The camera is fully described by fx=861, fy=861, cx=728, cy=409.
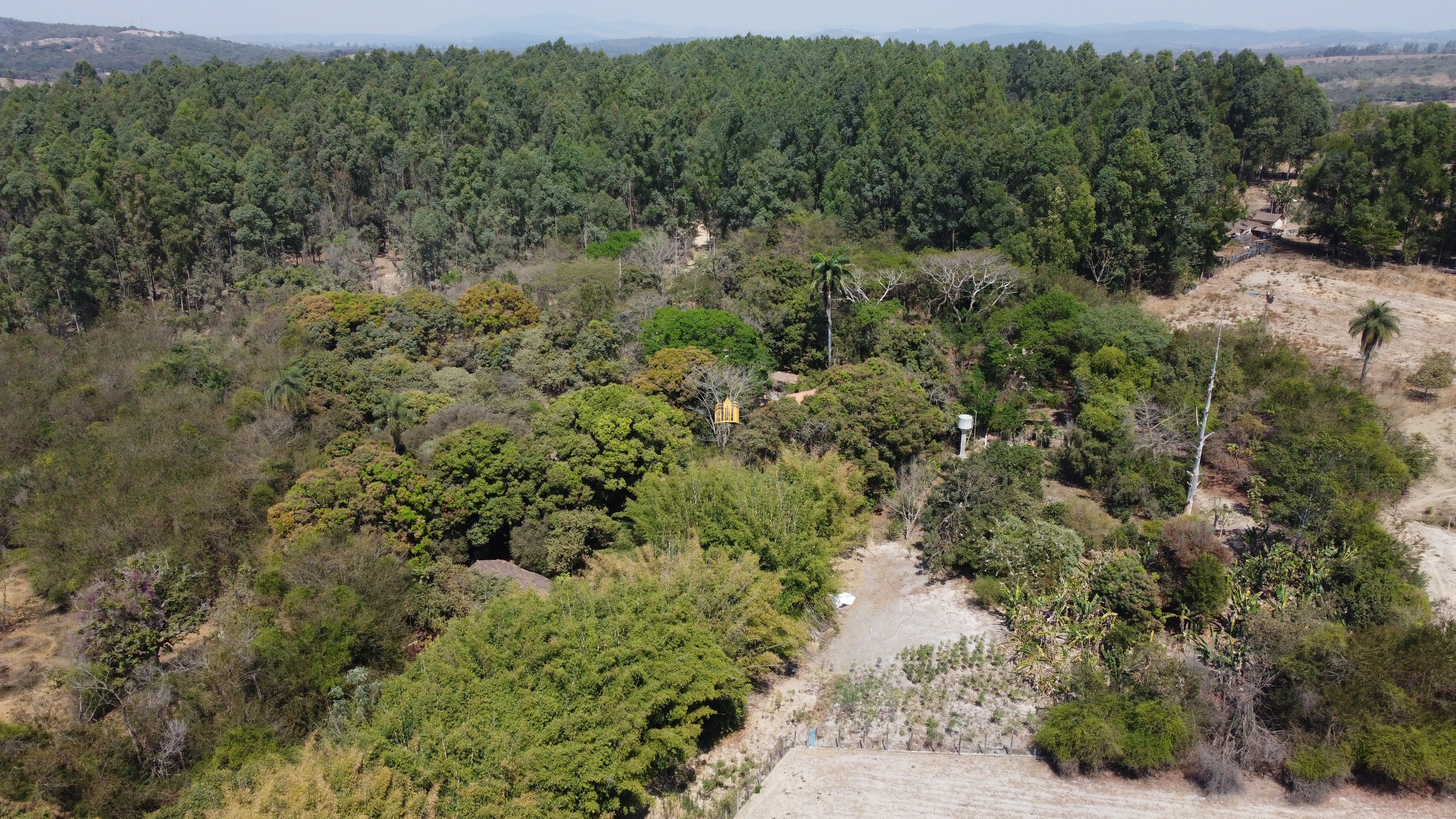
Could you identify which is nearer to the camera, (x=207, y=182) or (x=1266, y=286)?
(x=1266, y=286)

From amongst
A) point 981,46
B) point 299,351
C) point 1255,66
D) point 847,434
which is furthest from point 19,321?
point 981,46

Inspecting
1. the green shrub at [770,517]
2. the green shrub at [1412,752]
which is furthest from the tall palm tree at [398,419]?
the green shrub at [1412,752]

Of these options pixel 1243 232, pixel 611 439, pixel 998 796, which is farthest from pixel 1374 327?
pixel 611 439

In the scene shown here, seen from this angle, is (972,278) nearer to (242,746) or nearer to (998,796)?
(998,796)

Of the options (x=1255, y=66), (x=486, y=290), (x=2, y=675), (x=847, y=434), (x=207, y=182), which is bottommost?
(x=2, y=675)

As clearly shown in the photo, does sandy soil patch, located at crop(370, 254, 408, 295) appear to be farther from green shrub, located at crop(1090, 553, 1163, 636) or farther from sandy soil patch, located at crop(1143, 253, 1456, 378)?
sandy soil patch, located at crop(1143, 253, 1456, 378)

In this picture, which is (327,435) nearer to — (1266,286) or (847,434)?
(847,434)
